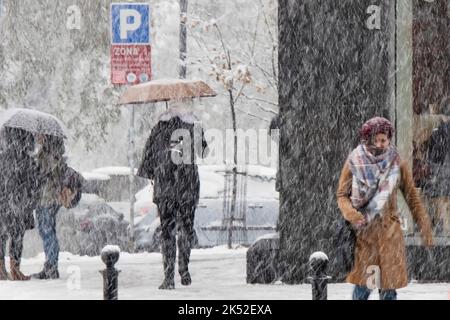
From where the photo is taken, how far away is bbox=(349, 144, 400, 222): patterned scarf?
9664mm

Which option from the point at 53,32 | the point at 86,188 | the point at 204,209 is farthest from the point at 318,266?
the point at 53,32

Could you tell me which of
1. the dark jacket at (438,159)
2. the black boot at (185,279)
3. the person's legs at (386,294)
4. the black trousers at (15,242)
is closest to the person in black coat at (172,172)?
the black boot at (185,279)

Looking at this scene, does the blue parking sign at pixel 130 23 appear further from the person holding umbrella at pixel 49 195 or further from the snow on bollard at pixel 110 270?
the snow on bollard at pixel 110 270

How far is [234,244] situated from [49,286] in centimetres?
858

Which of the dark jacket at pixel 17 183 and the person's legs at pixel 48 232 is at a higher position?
the dark jacket at pixel 17 183

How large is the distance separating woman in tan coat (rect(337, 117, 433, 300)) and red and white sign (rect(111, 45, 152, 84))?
382 inches

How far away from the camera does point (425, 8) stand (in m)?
15.0

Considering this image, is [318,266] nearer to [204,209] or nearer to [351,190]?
[351,190]

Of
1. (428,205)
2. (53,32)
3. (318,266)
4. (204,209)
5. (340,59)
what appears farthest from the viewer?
(53,32)

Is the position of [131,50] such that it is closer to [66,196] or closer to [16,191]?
[66,196]

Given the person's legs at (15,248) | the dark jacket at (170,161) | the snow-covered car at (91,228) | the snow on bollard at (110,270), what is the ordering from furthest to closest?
the snow-covered car at (91,228), the person's legs at (15,248), the dark jacket at (170,161), the snow on bollard at (110,270)

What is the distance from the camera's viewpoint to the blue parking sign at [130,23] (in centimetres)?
1912

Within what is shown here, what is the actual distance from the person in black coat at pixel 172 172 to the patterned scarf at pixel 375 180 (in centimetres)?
348
